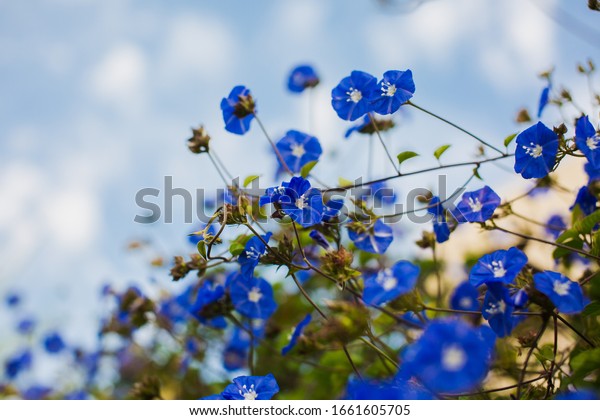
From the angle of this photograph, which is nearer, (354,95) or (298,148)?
(354,95)

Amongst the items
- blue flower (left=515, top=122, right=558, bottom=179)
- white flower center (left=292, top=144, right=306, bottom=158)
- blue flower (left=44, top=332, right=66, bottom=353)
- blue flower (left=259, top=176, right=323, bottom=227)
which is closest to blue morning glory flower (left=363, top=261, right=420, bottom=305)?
blue flower (left=259, top=176, right=323, bottom=227)

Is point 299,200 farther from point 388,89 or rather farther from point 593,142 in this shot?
point 593,142

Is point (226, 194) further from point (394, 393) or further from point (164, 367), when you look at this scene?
point (164, 367)

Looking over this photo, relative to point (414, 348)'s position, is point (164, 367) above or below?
above

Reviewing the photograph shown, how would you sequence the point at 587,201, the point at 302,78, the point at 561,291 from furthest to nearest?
the point at 302,78 < the point at 587,201 < the point at 561,291

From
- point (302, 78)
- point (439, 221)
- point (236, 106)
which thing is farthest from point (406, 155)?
point (302, 78)
